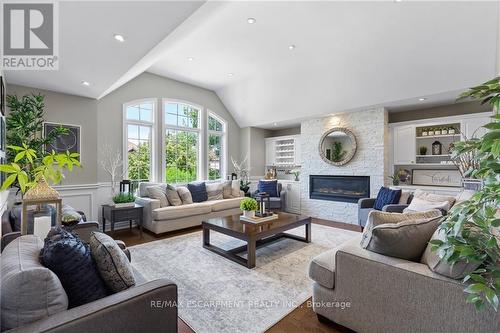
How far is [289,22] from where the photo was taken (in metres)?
3.24

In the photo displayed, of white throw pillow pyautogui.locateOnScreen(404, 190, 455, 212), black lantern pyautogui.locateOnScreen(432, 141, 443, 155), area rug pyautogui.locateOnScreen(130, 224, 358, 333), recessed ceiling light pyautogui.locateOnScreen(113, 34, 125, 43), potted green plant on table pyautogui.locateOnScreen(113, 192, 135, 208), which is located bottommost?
area rug pyautogui.locateOnScreen(130, 224, 358, 333)

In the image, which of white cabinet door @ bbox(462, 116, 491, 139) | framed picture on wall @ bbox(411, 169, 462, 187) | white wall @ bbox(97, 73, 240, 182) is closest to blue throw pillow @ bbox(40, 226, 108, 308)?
white wall @ bbox(97, 73, 240, 182)

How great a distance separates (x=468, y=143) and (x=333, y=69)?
3815mm

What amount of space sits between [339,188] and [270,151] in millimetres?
2572

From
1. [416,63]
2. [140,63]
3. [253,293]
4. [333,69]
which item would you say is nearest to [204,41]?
[140,63]

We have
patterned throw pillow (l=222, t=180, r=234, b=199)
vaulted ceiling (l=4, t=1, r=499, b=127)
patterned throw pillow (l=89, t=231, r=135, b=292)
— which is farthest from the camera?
patterned throw pillow (l=222, t=180, r=234, b=199)

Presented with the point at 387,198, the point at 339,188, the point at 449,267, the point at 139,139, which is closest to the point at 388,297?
the point at 449,267

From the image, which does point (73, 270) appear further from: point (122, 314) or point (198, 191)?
point (198, 191)

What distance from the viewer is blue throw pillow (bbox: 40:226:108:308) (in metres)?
1.11

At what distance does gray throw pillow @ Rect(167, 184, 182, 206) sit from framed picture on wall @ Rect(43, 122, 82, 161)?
1661 millimetres

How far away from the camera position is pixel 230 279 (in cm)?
257

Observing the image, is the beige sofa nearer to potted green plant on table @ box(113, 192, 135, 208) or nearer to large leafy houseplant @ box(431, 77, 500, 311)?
potted green plant on table @ box(113, 192, 135, 208)

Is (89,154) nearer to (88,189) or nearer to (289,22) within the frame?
(88,189)

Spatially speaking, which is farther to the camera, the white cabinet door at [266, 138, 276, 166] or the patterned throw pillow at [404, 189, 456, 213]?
the white cabinet door at [266, 138, 276, 166]
